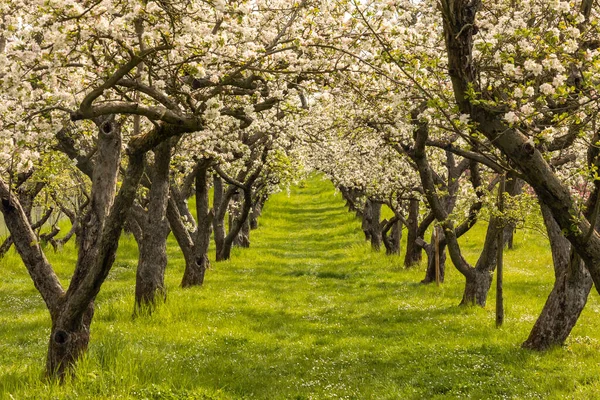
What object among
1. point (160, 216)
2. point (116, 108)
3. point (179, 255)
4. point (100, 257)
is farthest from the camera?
point (179, 255)

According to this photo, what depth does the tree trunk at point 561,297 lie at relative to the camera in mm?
11820

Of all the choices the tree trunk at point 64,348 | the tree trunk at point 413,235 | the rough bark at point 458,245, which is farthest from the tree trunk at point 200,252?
the tree trunk at point 64,348

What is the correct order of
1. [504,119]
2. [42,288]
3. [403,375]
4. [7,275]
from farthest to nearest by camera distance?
[7,275]
[403,375]
[42,288]
[504,119]

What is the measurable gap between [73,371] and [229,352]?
4.02 m

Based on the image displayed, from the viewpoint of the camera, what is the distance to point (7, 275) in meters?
23.3

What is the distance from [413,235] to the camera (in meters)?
24.6

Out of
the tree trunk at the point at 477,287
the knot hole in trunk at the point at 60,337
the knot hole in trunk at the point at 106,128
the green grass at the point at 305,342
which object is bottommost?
the green grass at the point at 305,342

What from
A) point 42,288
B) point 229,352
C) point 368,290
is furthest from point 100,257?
point 368,290

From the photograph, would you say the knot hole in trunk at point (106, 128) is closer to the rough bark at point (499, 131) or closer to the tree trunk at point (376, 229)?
the rough bark at point (499, 131)

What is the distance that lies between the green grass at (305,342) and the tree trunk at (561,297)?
0.37 meters

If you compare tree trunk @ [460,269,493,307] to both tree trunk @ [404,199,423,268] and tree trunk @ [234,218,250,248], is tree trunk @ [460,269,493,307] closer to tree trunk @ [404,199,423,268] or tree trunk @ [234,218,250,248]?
tree trunk @ [404,199,423,268]

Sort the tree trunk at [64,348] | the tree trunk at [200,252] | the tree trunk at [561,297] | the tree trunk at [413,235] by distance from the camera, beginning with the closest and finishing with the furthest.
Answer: the tree trunk at [64,348]
the tree trunk at [561,297]
the tree trunk at [200,252]
the tree trunk at [413,235]

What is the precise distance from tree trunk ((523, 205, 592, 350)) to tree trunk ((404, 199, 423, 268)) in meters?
11.7

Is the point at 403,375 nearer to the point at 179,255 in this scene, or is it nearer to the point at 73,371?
the point at 73,371
